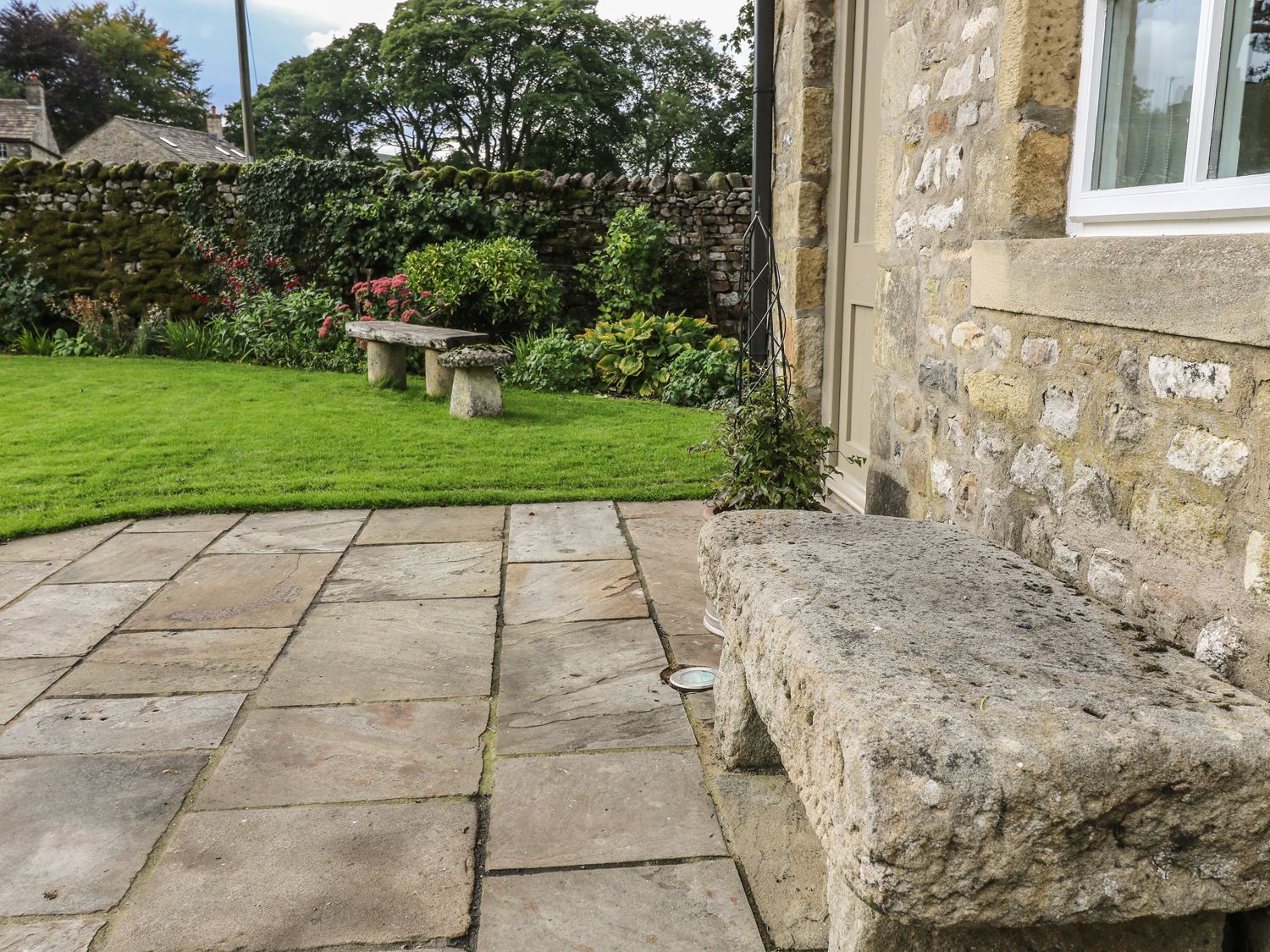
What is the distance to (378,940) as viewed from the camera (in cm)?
185

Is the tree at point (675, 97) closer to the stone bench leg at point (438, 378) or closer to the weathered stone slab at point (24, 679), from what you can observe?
the stone bench leg at point (438, 378)

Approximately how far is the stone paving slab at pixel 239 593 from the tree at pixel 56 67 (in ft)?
133

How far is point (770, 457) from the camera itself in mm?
3529

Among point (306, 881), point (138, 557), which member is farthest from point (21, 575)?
point (306, 881)

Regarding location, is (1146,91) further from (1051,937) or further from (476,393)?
(476,393)

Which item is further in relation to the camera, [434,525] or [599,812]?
[434,525]

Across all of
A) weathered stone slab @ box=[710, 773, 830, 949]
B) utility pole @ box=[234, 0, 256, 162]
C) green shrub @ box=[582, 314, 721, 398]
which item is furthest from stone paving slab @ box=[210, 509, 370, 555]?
utility pole @ box=[234, 0, 256, 162]

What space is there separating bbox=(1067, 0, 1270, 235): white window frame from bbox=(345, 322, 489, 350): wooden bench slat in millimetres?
5600

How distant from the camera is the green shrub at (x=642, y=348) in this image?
339 inches

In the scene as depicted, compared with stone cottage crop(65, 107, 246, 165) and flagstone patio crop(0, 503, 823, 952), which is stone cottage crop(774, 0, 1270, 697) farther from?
stone cottage crop(65, 107, 246, 165)

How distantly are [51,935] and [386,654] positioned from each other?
139 centimetres

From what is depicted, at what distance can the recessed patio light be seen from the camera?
9.57 feet

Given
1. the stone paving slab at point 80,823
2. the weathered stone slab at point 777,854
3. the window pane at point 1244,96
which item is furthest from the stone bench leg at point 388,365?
the window pane at point 1244,96

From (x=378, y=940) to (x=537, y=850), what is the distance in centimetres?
40
